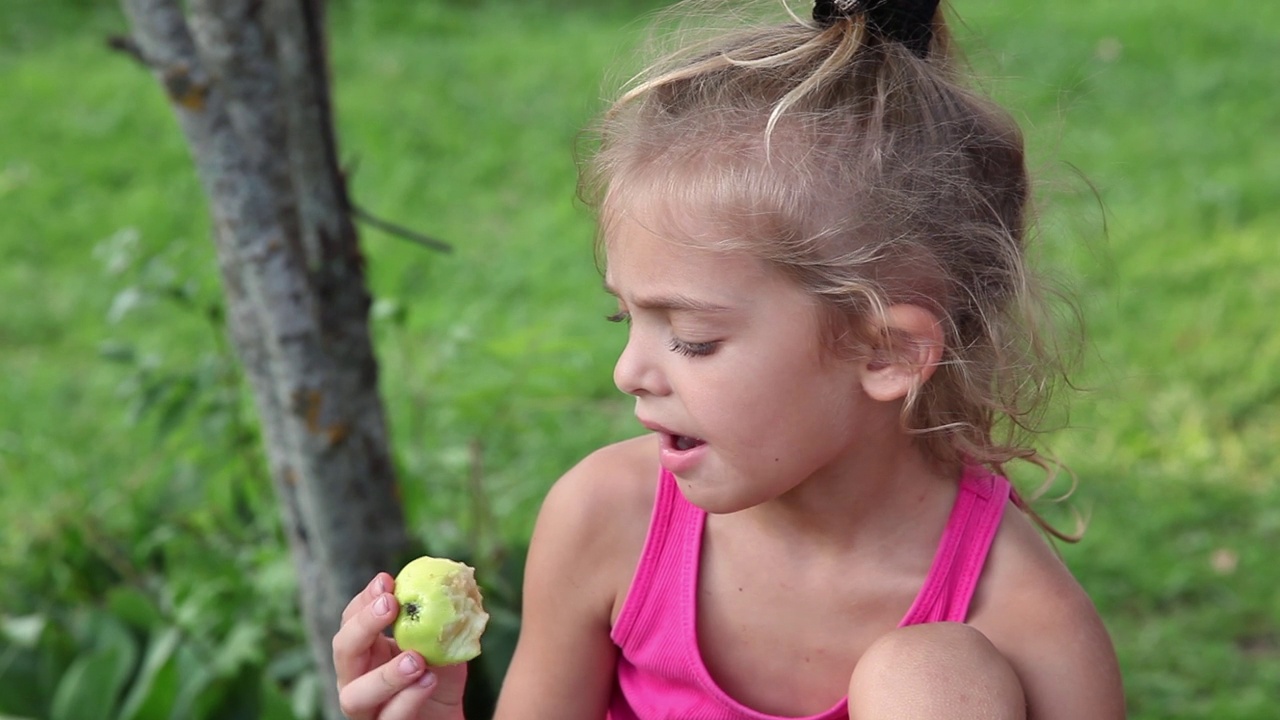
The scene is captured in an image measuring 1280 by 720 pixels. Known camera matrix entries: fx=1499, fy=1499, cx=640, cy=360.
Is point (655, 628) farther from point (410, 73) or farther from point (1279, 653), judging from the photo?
point (410, 73)

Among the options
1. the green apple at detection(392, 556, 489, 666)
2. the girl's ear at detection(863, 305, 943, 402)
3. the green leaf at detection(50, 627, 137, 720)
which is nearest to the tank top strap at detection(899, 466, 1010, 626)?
the girl's ear at detection(863, 305, 943, 402)

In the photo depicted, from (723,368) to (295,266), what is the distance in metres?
0.82

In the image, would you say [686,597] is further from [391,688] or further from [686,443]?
[391,688]

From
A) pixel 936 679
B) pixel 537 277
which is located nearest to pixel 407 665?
pixel 936 679

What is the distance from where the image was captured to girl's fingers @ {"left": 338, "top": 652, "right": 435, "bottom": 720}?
1526mm

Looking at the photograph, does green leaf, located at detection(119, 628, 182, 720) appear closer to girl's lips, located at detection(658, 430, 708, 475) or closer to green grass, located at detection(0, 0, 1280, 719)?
green grass, located at detection(0, 0, 1280, 719)

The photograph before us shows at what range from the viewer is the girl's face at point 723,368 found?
152 centimetres

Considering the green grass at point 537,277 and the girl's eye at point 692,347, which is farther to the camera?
the green grass at point 537,277

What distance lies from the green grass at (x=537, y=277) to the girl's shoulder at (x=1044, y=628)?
369mm

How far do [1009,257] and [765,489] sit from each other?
37 cm

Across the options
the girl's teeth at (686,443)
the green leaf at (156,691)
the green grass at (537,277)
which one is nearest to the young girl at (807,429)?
the girl's teeth at (686,443)

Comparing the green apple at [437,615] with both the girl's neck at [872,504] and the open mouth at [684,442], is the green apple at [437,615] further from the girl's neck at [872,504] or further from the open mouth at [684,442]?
the girl's neck at [872,504]

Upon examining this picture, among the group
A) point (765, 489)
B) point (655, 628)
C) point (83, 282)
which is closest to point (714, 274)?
point (765, 489)

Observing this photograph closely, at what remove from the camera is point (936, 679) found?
1.51 m
